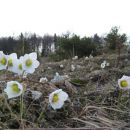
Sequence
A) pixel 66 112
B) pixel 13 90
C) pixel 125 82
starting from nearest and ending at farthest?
pixel 13 90 < pixel 66 112 < pixel 125 82

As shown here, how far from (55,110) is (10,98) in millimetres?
201

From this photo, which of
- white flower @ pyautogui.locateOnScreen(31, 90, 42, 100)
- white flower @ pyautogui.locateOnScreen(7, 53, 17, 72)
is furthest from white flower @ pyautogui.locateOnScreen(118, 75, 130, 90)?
white flower @ pyautogui.locateOnScreen(7, 53, 17, 72)

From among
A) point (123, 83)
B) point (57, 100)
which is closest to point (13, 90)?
point (57, 100)

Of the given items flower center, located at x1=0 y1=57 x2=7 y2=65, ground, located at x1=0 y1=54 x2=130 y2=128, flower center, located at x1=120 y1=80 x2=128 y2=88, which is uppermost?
flower center, located at x1=0 y1=57 x2=7 y2=65

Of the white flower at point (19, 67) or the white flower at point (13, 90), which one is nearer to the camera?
the white flower at point (13, 90)

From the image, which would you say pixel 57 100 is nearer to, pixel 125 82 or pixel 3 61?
pixel 3 61

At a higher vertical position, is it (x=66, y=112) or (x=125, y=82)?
(x=125, y=82)

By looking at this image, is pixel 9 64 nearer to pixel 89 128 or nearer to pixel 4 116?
pixel 4 116

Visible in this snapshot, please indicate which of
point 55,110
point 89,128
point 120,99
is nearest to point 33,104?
point 55,110

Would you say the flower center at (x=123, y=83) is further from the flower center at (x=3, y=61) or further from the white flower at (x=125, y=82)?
A: the flower center at (x=3, y=61)

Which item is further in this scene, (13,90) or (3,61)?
(3,61)

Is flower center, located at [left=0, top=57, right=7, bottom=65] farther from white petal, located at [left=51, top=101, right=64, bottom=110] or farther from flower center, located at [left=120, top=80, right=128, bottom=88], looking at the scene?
flower center, located at [left=120, top=80, right=128, bottom=88]

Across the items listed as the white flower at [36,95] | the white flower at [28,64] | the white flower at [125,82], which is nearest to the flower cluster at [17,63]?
the white flower at [28,64]

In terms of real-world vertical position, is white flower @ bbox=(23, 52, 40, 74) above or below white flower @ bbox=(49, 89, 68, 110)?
above
